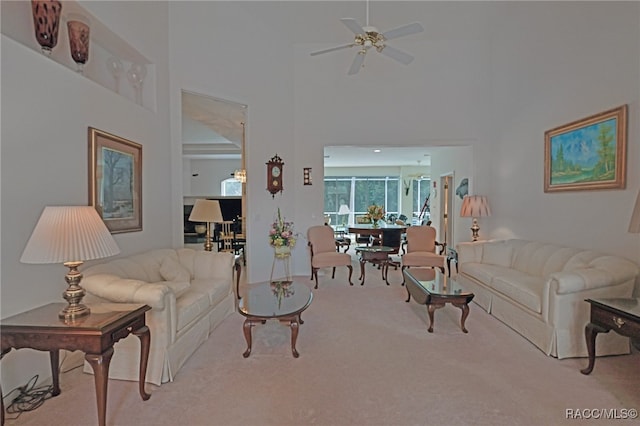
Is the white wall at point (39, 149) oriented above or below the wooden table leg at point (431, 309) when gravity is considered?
above

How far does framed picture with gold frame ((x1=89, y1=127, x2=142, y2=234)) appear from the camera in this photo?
3400 mm

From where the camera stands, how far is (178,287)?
339cm

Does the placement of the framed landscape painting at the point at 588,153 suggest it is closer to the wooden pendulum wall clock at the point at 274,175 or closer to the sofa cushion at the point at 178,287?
the wooden pendulum wall clock at the point at 274,175

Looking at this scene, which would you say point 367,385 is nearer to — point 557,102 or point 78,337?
point 78,337

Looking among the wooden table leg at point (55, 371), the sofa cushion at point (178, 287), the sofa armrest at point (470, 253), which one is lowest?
the wooden table leg at point (55, 371)

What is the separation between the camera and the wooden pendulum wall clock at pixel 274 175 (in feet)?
20.5

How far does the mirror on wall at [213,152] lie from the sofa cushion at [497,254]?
396 cm

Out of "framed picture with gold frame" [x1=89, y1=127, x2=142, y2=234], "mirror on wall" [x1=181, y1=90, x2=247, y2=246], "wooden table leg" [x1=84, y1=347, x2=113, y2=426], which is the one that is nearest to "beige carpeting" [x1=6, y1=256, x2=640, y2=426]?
"wooden table leg" [x1=84, y1=347, x2=113, y2=426]

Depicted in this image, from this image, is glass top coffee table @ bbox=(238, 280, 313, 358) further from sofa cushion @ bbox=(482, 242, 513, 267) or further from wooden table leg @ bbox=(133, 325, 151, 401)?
sofa cushion @ bbox=(482, 242, 513, 267)

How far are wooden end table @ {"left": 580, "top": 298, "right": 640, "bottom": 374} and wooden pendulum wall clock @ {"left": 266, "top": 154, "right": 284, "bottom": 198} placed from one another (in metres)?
4.66

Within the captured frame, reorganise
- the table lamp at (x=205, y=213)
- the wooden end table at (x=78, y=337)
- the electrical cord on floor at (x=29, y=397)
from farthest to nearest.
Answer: the table lamp at (x=205, y=213) → the electrical cord on floor at (x=29, y=397) → the wooden end table at (x=78, y=337)

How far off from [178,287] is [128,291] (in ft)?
2.48

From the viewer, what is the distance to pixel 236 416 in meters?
2.30

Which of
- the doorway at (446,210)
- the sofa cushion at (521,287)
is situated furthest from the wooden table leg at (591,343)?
the doorway at (446,210)
